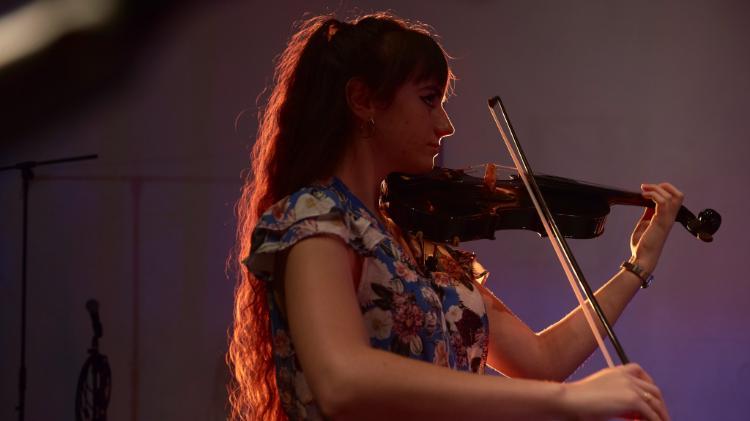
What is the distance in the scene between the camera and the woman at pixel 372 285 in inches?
30.6

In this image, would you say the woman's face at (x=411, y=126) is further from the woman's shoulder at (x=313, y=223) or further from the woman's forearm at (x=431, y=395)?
the woman's forearm at (x=431, y=395)

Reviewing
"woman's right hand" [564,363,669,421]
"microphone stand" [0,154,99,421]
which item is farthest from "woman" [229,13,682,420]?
"microphone stand" [0,154,99,421]

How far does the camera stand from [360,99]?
107 cm

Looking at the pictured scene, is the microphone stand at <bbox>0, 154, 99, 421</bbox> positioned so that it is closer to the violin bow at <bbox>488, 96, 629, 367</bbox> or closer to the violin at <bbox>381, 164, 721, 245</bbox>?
the violin at <bbox>381, 164, 721, 245</bbox>

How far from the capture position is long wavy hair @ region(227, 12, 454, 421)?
3.47ft

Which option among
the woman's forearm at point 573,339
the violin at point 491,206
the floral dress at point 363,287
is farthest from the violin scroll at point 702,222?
the floral dress at point 363,287

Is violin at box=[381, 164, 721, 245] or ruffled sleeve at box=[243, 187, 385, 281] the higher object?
violin at box=[381, 164, 721, 245]

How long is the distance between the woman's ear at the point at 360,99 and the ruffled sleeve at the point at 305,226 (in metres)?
0.13

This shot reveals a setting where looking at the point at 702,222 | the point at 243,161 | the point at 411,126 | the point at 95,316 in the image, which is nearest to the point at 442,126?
the point at 411,126

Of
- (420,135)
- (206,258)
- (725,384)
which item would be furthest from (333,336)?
(725,384)

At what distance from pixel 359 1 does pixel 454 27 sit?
35 centimetres

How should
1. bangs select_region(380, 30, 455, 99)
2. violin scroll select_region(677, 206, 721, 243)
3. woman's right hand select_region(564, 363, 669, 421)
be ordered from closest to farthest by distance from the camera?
woman's right hand select_region(564, 363, 669, 421), bangs select_region(380, 30, 455, 99), violin scroll select_region(677, 206, 721, 243)

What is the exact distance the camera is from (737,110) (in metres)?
2.68

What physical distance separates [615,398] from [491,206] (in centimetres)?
71
